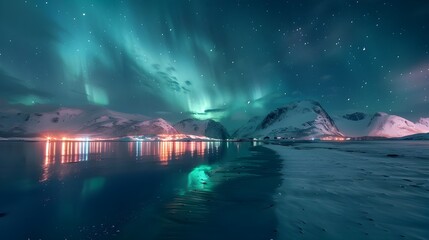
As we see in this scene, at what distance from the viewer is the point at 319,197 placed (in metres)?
16.1

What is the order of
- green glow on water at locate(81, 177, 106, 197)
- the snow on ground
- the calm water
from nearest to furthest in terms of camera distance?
the snow on ground < the calm water < green glow on water at locate(81, 177, 106, 197)

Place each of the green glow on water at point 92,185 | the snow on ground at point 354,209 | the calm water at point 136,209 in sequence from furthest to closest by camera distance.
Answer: the green glow on water at point 92,185 → the calm water at point 136,209 → the snow on ground at point 354,209

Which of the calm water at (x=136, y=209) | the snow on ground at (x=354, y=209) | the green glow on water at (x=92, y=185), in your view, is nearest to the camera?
the snow on ground at (x=354, y=209)

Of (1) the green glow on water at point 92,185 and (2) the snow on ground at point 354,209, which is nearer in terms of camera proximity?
(2) the snow on ground at point 354,209

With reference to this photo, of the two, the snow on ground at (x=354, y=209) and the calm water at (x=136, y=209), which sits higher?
the snow on ground at (x=354, y=209)

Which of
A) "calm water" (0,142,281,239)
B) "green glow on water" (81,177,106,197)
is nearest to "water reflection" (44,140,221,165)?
"green glow on water" (81,177,106,197)

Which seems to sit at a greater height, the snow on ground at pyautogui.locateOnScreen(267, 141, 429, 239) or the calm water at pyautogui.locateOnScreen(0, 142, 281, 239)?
the snow on ground at pyautogui.locateOnScreen(267, 141, 429, 239)

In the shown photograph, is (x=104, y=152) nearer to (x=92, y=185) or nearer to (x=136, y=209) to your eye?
(x=92, y=185)

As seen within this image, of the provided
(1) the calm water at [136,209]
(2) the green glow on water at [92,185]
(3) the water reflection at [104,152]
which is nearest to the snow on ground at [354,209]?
(1) the calm water at [136,209]

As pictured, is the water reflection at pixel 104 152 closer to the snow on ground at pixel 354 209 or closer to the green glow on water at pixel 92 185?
the green glow on water at pixel 92 185

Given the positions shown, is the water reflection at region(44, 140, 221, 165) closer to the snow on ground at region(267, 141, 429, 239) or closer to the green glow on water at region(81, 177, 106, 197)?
the green glow on water at region(81, 177, 106, 197)

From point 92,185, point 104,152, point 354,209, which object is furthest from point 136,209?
point 104,152

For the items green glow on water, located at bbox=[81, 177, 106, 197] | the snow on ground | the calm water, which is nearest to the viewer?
the snow on ground

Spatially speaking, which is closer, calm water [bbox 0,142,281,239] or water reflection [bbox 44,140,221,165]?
calm water [bbox 0,142,281,239]
